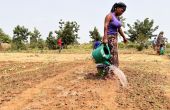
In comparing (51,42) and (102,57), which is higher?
(51,42)

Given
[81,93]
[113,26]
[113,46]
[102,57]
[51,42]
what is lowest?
[81,93]

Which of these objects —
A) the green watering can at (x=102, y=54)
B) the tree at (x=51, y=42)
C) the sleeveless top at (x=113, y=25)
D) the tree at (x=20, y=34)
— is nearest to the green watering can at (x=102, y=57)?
A: the green watering can at (x=102, y=54)

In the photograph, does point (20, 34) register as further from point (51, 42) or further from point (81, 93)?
point (81, 93)

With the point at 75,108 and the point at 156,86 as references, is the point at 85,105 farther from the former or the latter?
the point at 156,86

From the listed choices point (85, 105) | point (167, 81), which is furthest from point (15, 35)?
point (85, 105)

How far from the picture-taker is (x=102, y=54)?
1016 centimetres

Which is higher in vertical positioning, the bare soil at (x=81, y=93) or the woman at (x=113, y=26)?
the woman at (x=113, y=26)

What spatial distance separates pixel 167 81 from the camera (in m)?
12.1

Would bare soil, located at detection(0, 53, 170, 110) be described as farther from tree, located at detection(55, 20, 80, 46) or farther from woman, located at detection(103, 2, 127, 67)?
tree, located at detection(55, 20, 80, 46)

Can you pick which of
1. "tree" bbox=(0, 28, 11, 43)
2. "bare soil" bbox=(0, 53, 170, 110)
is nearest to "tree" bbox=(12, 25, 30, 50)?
"tree" bbox=(0, 28, 11, 43)

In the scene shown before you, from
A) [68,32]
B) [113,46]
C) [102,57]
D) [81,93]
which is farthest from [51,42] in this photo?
[81,93]

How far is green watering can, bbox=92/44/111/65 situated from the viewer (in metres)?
10.2

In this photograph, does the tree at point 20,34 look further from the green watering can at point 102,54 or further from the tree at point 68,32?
the green watering can at point 102,54

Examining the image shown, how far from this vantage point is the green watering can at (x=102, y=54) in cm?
→ 1018
